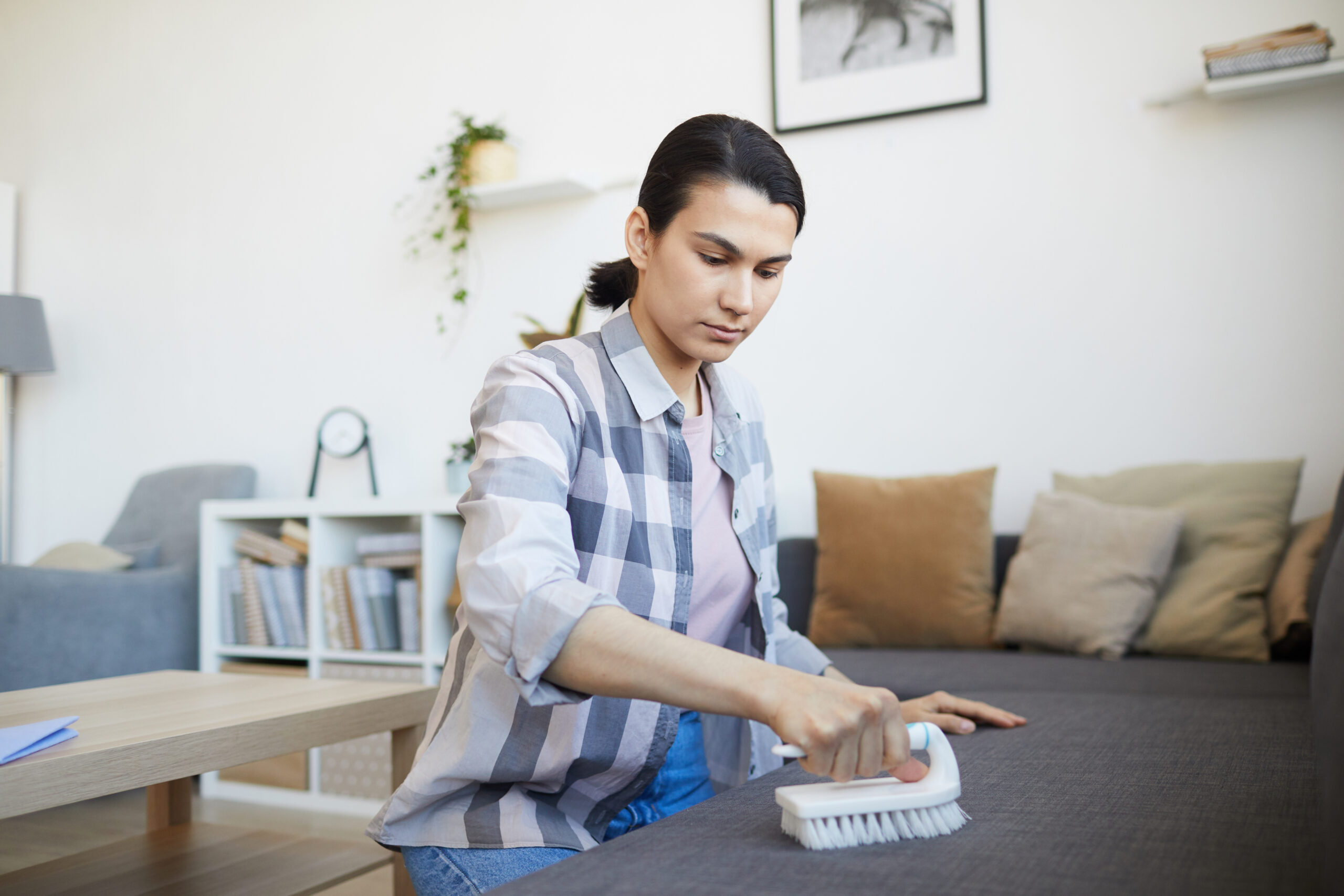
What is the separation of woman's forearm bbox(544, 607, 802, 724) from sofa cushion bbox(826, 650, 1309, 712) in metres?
1.11

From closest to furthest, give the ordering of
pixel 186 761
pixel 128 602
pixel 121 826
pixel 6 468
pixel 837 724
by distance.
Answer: pixel 837 724 < pixel 186 761 < pixel 121 826 < pixel 128 602 < pixel 6 468

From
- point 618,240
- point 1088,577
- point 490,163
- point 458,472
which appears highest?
point 490,163

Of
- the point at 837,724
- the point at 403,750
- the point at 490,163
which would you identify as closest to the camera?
the point at 837,724

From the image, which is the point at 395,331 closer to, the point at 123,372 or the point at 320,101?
the point at 320,101

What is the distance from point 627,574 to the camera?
38.5 inches

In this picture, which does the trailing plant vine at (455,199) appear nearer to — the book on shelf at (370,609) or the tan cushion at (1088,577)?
the book on shelf at (370,609)

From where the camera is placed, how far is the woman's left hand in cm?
117

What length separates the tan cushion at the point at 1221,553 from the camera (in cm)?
199

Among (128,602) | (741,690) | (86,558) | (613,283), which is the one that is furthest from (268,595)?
(741,690)

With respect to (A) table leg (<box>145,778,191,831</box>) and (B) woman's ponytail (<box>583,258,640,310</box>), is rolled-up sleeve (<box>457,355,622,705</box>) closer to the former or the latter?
(B) woman's ponytail (<box>583,258,640,310</box>)

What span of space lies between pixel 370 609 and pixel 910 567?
61.2 inches

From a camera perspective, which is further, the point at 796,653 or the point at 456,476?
the point at 456,476

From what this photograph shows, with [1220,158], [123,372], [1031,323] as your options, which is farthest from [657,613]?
[123,372]

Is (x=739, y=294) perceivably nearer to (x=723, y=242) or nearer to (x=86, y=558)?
(x=723, y=242)
